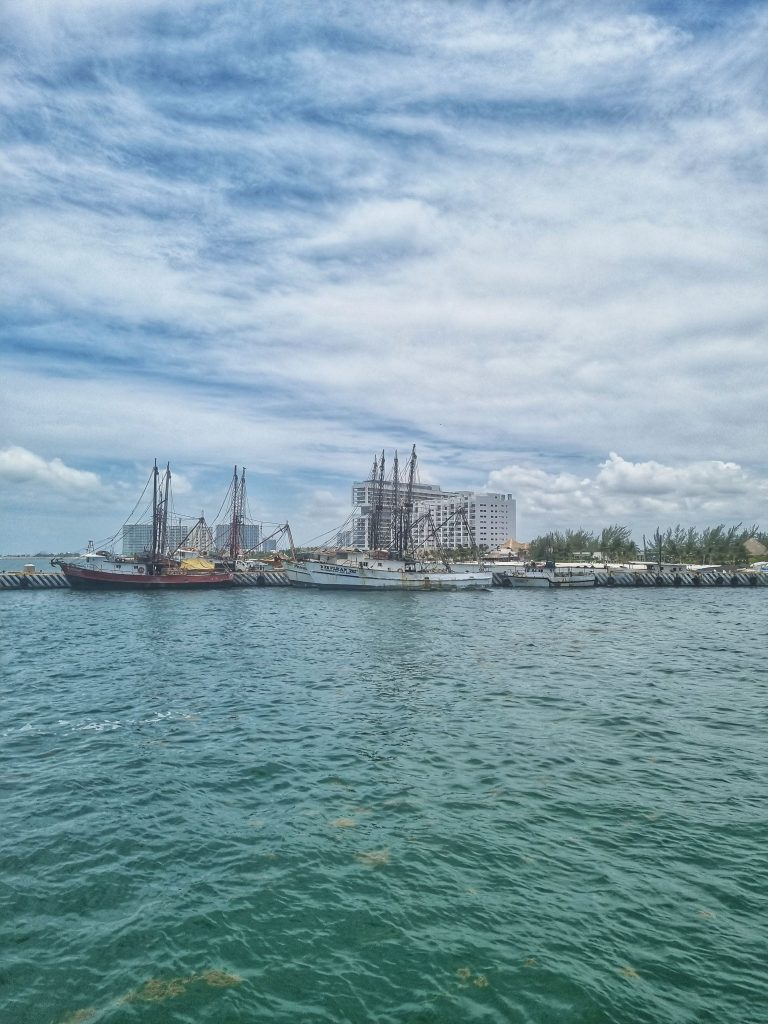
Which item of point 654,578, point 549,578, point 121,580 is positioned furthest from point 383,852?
point 654,578

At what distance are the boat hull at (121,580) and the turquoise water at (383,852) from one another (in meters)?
86.7

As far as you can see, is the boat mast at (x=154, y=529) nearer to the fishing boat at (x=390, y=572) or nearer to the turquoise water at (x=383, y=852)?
the fishing boat at (x=390, y=572)

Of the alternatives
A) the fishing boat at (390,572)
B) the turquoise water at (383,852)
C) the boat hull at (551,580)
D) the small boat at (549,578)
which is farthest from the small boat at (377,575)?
the turquoise water at (383,852)

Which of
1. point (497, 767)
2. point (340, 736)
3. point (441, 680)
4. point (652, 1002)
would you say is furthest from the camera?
point (441, 680)

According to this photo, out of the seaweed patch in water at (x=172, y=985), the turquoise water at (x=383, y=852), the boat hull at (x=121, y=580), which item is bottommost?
the seaweed patch in water at (x=172, y=985)

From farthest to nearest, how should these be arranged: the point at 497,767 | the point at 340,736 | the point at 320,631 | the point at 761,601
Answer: the point at 761,601, the point at 320,631, the point at 340,736, the point at 497,767

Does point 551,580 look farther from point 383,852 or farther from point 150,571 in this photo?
point 383,852

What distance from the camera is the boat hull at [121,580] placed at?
11656 cm

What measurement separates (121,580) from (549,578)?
91.3 metres

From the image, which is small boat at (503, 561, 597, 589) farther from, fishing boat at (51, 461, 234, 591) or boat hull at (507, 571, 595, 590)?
fishing boat at (51, 461, 234, 591)

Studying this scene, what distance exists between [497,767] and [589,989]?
1035 centimetres

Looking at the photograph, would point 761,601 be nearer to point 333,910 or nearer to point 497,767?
point 497,767

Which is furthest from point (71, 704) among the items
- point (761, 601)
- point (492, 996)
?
point (761, 601)

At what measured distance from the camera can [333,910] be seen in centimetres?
1238
